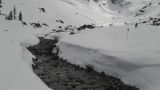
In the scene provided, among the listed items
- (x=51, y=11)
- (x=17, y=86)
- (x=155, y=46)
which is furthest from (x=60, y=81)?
(x=51, y=11)

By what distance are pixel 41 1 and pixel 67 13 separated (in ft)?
52.4

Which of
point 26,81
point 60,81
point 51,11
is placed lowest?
point 60,81

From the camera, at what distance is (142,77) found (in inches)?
1067

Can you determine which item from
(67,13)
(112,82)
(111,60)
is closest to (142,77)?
(112,82)

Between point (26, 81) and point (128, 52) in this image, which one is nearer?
point (26, 81)

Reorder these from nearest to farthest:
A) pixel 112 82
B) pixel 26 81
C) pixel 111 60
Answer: pixel 26 81 → pixel 112 82 → pixel 111 60

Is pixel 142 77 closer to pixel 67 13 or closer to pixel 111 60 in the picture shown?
pixel 111 60

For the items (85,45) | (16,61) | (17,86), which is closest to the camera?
(17,86)

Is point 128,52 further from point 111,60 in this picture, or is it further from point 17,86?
point 17,86

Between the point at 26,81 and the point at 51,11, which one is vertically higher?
the point at 51,11

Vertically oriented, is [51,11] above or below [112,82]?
above

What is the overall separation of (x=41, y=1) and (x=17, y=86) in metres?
127

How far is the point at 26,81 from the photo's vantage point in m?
21.2

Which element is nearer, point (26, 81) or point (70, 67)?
point (26, 81)
